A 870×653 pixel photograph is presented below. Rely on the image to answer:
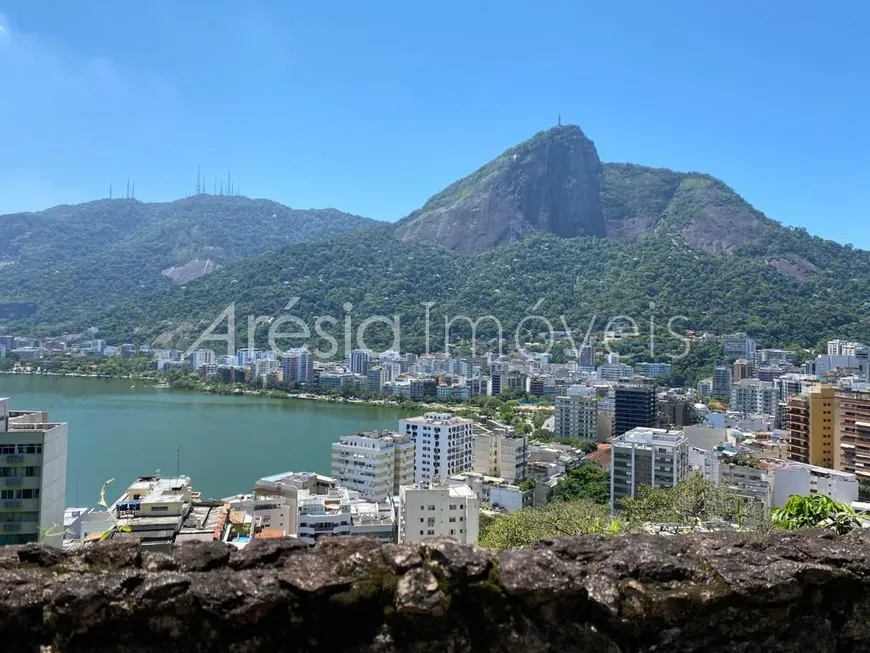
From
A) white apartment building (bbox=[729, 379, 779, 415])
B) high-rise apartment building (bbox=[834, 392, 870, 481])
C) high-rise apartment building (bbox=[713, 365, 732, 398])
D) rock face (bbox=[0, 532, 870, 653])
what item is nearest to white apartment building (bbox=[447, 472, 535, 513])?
high-rise apartment building (bbox=[834, 392, 870, 481])

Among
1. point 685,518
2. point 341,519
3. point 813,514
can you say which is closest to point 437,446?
point 341,519

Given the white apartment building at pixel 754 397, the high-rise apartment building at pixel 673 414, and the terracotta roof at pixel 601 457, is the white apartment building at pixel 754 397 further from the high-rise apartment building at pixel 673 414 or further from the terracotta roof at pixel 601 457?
the terracotta roof at pixel 601 457

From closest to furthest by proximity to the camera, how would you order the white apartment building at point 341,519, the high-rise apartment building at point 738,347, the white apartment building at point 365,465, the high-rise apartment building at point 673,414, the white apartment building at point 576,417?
the white apartment building at point 341,519, the white apartment building at point 365,465, the high-rise apartment building at point 673,414, the white apartment building at point 576,417, the high-rise apartment building at point 738,347

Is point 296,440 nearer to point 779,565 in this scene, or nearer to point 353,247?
point 779,565

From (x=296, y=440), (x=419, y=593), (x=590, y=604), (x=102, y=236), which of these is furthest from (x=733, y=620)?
(x=102, y=236)

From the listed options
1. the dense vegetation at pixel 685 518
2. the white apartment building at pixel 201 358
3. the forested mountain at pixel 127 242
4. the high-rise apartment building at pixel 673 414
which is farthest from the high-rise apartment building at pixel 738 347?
the forested mountain at pixel 127 242

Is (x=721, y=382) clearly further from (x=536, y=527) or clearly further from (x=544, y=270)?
(x=536, y=527)

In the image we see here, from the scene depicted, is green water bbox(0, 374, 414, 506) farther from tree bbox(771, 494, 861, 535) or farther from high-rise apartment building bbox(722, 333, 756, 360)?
high-rise apartment building bbox(722, 333, 756, 360)
